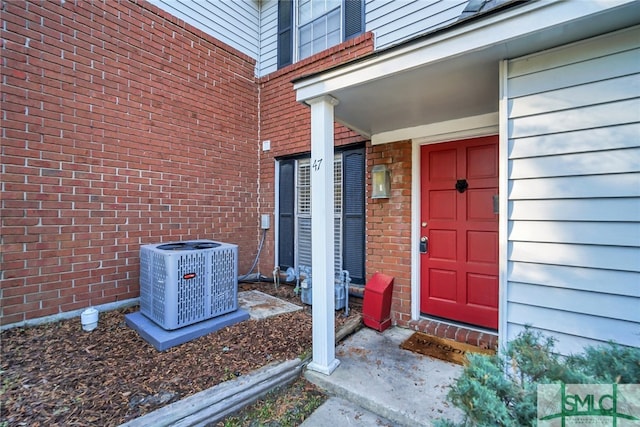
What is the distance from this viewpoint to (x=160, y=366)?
2.31 metres

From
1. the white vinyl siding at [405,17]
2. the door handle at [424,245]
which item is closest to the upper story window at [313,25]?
the white vinyl siding at [405,17]

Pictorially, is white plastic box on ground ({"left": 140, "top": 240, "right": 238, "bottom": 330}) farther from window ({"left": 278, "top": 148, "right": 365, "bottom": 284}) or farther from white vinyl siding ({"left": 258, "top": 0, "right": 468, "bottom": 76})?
white vinyl siding ({"left": 258, "top": 0, "right": 468, "bottom": 76})

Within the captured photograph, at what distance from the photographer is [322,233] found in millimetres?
2311

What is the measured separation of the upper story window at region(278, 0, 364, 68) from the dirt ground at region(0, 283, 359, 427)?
4089mm

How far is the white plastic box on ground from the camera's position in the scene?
2.71m

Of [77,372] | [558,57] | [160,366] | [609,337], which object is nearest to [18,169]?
[77,372]

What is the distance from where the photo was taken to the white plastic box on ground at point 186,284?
271 centimetres

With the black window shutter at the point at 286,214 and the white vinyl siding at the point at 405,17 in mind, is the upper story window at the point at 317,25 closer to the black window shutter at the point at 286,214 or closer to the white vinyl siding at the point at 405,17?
the white vinyl siding at the point at 405,17

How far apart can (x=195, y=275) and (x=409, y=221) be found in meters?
2.42

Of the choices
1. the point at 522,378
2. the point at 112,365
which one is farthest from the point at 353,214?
the point at 112,365

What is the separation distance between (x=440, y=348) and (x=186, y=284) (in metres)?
2.58

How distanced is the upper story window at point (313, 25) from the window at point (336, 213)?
1785 millimetres

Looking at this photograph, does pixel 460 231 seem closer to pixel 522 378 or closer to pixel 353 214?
pixel 353 214

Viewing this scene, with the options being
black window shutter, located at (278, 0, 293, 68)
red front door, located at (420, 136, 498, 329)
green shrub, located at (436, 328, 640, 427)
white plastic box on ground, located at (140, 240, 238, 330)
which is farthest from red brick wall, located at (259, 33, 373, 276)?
green shrub, located at (436, 328, 640, 427)
